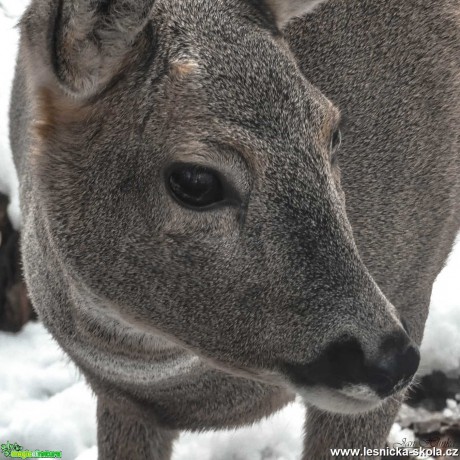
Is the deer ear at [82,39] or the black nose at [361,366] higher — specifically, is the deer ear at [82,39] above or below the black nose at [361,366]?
above

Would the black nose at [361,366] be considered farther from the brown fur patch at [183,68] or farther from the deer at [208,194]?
the brown fur patch at [183,68]

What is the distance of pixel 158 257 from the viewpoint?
2404 mm

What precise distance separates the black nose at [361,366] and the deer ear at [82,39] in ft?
3.16

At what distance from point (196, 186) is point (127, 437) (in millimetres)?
1978

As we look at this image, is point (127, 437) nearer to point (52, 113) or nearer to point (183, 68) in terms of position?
point (52, 113)

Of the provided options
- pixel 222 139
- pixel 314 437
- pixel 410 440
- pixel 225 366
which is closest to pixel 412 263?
pixel 314 437

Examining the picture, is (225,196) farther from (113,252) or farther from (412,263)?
(412,263)

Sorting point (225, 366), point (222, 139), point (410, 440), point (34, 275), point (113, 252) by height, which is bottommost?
point (410, 440)

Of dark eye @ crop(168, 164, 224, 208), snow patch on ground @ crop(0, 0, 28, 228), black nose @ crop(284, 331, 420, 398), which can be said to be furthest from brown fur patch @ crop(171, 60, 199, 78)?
snow patch on ground @ crop(0, 0, 28, 228)

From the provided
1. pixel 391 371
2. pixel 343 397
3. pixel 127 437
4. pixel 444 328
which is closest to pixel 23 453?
pixel 127 437

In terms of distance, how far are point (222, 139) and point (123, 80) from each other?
0.37 meters

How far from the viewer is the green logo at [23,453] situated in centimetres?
439

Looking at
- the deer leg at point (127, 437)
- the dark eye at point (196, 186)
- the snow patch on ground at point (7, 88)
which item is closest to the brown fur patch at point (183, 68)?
the dark eye at point (196, 186)

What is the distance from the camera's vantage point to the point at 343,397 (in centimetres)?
229
